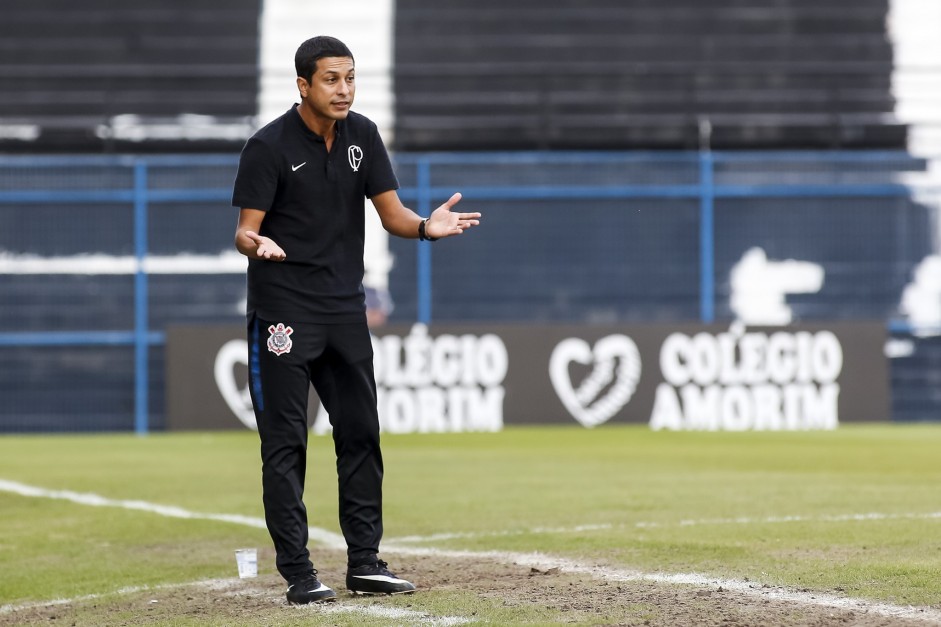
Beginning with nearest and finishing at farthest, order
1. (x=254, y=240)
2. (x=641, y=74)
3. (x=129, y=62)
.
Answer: (x=254, y=240) → (x=641, y=74) → (x=129, y=62)

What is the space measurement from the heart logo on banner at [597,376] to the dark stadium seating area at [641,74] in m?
4.18

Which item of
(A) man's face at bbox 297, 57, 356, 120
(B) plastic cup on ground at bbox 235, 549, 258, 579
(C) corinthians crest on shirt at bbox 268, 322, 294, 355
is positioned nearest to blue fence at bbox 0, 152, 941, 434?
(B) plastic cup on ground at bbox 235, 549, 258, 579

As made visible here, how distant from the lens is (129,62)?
23125mm

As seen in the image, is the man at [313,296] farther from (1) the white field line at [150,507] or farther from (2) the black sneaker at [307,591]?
A: (1) the white field line at [150,507]

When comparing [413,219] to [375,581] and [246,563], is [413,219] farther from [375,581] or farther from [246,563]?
[246,563]

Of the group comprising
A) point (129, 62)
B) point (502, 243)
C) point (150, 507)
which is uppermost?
point (129, 62)

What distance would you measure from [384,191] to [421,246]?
13.5 metres

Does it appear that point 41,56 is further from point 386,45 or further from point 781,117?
point 781,117

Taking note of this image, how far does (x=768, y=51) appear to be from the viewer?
23.0 m

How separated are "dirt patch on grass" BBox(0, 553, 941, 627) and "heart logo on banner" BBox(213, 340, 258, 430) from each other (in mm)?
12012

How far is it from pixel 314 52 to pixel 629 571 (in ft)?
6.79

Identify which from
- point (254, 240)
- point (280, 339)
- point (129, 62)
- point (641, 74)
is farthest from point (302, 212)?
point (129, 62)

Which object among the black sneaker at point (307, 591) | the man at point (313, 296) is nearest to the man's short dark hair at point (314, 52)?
the man at point (313, 296)

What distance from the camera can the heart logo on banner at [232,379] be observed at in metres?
17.6
